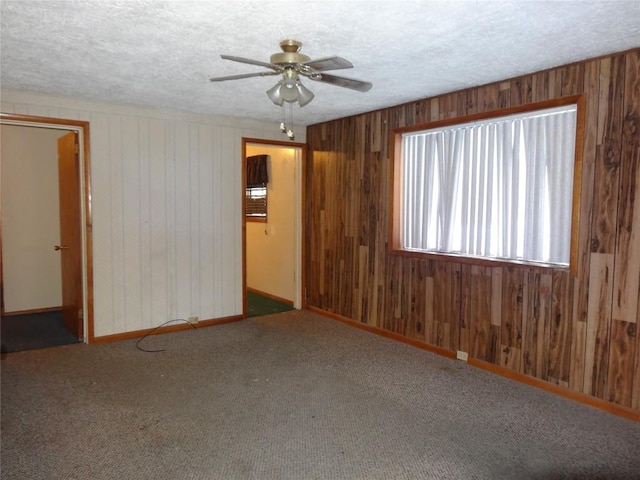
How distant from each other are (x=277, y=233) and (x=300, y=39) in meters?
3.85

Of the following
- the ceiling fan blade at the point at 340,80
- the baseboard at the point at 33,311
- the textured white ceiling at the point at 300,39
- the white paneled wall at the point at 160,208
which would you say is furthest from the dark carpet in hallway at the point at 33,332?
the ceiling fan blade at the point at 340,80

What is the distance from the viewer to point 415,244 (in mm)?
4301

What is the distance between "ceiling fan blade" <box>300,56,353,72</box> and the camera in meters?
2.16

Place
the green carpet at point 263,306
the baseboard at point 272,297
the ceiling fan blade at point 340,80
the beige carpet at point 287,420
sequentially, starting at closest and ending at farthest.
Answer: the beige carpet at point 287,420 < the ceiling fan blade at point 340,80 < the green carpet at point 263,306 < the baseboard at point 272,297

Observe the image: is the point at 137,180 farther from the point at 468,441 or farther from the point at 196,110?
the point at 468,441

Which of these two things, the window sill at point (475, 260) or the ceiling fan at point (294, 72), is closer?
the ceiling fan at point (294, 72)

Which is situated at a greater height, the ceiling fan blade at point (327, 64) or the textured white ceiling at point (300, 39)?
the textured white ceiling at point (300, 39)

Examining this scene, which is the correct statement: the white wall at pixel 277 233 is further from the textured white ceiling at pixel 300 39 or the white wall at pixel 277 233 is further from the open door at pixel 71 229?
the textured white ceiling at pixel 300 39

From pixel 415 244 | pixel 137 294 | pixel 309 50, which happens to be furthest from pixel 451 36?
pixel 137 294

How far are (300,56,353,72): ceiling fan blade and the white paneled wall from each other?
2.48m

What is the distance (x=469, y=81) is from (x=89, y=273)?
12.8 feet

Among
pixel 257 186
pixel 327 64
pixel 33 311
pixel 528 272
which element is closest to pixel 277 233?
pixel 257 186

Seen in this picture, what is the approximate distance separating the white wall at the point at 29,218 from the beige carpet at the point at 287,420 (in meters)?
1.92

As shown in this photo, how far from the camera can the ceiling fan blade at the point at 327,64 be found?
2.16 meters
